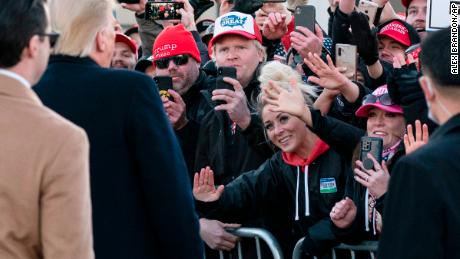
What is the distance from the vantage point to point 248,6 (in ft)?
29.1

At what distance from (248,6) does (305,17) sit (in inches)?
65.7

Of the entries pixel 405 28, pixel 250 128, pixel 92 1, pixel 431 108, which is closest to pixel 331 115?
pixel 250 128

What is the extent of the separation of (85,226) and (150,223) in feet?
2.23

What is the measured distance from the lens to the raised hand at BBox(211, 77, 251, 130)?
6.82 m

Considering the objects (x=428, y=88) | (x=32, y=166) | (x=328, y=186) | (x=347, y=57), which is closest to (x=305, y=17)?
(x=347, y=57)

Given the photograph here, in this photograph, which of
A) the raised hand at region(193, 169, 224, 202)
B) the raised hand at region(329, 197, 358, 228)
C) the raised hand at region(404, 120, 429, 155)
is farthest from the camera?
the raised hand at region(193, 169, 224, 202)

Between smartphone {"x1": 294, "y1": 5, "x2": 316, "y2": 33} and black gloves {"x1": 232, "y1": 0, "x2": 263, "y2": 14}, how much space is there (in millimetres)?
1519

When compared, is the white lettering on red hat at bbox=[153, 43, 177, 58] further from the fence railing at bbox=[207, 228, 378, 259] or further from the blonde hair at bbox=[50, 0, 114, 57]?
the blonde hair at bbox=[50, 0, 114, 57]

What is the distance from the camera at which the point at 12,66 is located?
3.60m

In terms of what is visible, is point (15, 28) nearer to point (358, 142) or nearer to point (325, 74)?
point (358, 142)

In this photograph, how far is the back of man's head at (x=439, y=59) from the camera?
340 cm

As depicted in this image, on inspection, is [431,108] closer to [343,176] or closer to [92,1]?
[92,1]

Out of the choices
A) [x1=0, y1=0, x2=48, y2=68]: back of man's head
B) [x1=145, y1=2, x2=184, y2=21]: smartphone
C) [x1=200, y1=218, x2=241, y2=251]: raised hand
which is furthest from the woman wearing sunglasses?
[x1=145, y1=2, x2=184, y2=21]: smartphone

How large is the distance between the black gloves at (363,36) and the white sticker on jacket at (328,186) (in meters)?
1.20
